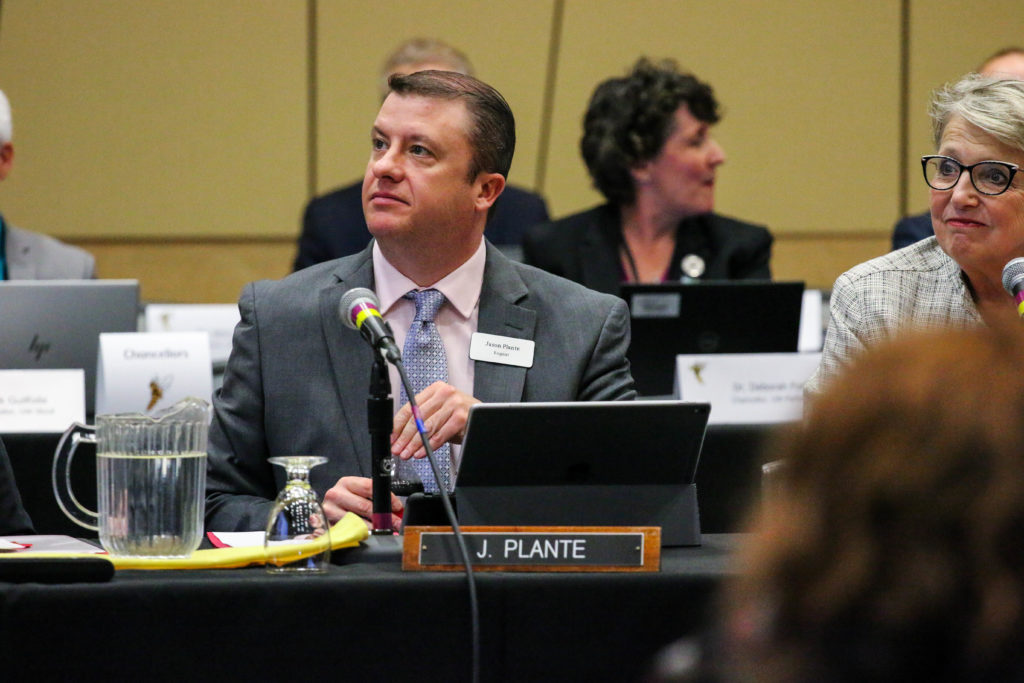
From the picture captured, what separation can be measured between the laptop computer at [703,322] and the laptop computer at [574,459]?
164 cm

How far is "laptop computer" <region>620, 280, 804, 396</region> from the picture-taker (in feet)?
11.1

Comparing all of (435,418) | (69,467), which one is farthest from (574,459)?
(69,467)

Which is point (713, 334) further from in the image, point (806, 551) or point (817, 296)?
point (806, 551)

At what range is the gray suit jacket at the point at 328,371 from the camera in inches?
93.7

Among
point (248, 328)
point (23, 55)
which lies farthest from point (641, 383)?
point (23, 55)

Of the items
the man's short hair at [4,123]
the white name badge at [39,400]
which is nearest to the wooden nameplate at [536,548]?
the white name badge at [39,400]

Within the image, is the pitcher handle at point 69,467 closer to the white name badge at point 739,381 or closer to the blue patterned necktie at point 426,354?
the blue patterned necktie at point 426,354

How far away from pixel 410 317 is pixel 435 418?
0.43m

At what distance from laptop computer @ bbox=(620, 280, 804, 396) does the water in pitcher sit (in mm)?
1827

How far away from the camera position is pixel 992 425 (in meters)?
0.64

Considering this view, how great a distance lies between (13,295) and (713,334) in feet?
5.44

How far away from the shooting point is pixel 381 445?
1.85 m

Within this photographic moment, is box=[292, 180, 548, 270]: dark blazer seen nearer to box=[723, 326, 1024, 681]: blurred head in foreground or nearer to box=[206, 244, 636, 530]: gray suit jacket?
box=[206, 244, 636, 530]: gray suit jacket

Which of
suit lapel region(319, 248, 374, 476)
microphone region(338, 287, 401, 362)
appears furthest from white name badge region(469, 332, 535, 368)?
microphone region(338, 287, 401, 362)
